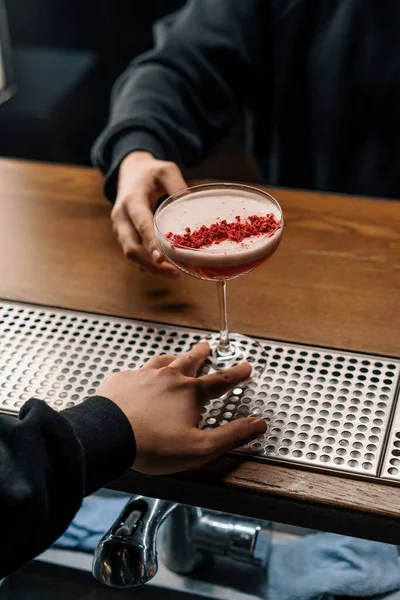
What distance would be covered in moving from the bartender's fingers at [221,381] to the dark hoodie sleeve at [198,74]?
769 mm

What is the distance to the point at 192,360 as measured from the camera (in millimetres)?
1151

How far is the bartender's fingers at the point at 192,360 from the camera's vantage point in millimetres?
1129

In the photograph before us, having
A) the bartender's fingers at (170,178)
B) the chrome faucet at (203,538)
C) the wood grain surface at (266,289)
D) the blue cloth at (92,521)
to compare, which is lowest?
the blue cloth at (92,521)

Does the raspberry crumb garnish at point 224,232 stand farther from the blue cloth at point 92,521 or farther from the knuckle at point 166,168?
the blue cloth at point 92,521

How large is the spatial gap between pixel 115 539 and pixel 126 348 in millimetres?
300

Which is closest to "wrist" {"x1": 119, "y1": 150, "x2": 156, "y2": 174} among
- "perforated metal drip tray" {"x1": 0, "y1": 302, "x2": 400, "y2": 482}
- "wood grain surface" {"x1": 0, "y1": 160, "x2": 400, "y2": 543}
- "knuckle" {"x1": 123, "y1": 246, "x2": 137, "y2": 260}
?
"wood grain surface" {"x1": 0, "y1": 160, "x2": 400, "y2": 543}

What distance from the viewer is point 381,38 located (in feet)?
6.40

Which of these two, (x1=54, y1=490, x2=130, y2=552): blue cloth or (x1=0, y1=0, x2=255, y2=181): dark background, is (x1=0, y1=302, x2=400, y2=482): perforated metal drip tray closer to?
(x1=54, y1=490, x2=130, y2=552): blue cloth

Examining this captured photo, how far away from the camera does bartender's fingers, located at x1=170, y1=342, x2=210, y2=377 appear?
3.70 feet

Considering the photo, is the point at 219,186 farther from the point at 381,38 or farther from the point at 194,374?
→ the point at 381,38

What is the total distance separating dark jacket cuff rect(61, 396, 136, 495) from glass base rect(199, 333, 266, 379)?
22 cm

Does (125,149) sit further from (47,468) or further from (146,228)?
(47,468)

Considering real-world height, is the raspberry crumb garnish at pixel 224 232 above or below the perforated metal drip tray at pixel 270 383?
above

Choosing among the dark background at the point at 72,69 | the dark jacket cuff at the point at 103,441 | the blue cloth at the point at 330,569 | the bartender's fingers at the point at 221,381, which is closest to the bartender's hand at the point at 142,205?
the bartender's fingers at the point at 221,381
